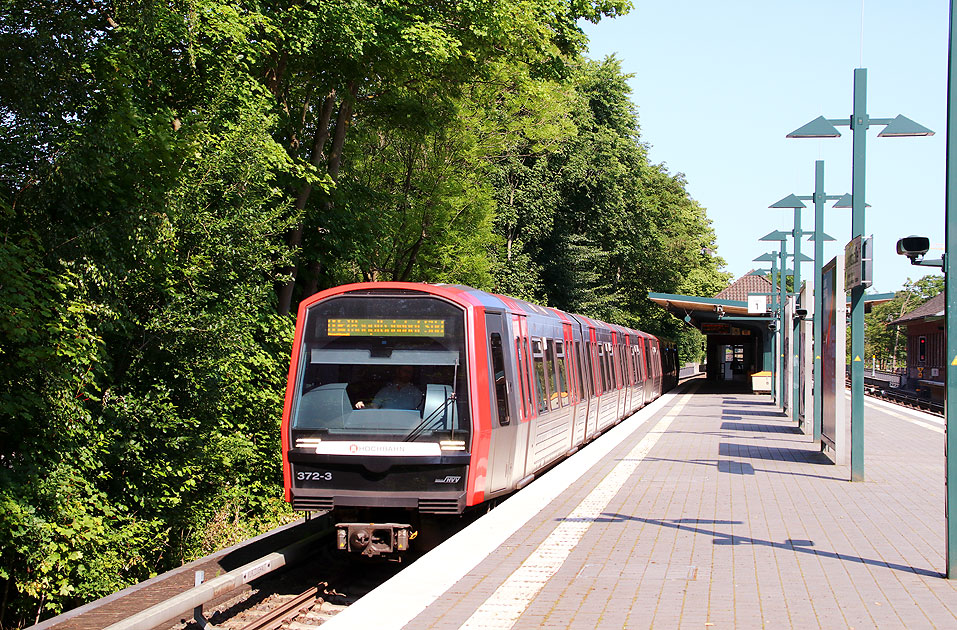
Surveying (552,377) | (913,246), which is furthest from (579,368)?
(913,246)

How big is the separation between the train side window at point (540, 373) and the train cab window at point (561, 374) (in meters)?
1.07

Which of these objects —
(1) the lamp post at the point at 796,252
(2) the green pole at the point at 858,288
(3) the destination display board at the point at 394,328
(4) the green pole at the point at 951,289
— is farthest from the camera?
(1) the lamp post at the point at 796,252

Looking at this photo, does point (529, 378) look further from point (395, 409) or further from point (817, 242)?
point (817, 242)

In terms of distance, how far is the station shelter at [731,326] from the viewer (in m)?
44.2

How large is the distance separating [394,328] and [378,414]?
926mm

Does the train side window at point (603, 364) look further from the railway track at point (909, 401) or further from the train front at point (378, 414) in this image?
the railway track at point (909, 401)

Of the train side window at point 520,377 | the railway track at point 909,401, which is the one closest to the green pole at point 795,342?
the railway track at point 909,401

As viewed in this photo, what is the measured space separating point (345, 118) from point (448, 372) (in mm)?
13296

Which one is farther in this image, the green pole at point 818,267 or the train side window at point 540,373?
the green pole at point 818,267

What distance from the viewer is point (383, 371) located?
10.1 meters

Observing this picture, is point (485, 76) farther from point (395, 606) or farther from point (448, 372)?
point (395, 606)

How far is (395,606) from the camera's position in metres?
A: 6.41

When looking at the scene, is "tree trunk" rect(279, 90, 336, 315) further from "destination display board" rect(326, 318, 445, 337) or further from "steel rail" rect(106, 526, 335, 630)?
"steel rail" rect(106, 526, 335, 630)

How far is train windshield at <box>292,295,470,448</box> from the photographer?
986 centimetres
